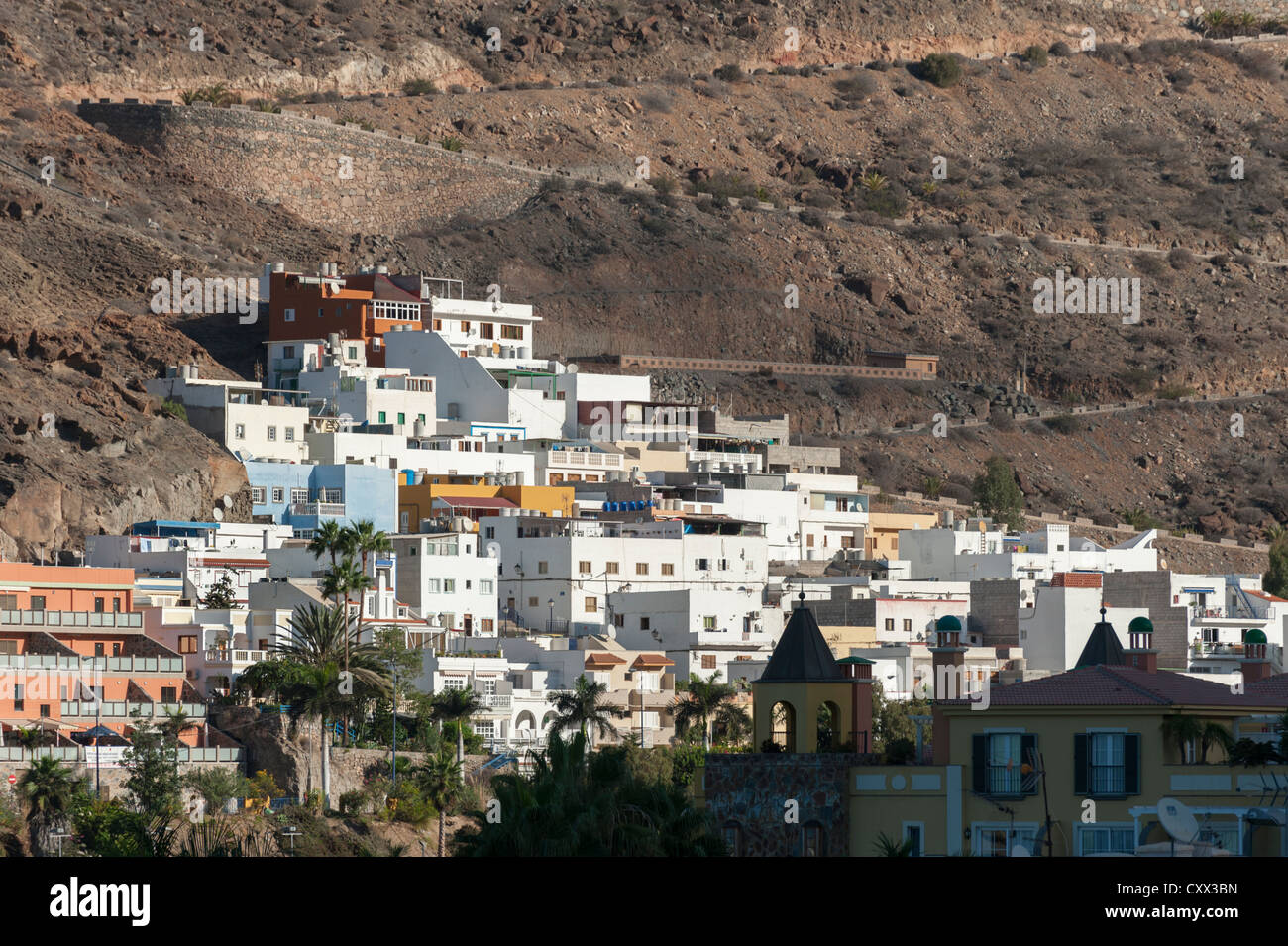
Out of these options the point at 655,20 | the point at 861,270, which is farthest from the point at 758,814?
the point at 655,20

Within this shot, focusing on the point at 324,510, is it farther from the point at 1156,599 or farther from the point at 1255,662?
the point at 1255,662

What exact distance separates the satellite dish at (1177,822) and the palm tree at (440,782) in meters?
28.7

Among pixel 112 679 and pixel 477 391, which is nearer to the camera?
pixel 112 679

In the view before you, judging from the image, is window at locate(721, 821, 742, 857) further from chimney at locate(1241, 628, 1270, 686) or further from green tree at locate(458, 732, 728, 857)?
chimney at locate(1241, 628, 1270, 686)

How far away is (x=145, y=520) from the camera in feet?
270

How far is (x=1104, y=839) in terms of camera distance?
3366 cm

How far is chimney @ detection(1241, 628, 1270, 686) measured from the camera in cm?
4338

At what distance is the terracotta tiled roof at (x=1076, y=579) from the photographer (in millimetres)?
80125

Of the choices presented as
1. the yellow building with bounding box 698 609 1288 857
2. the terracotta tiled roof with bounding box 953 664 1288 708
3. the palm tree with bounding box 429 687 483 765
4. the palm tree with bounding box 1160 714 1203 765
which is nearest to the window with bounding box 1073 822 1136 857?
the yellow building with bounding box 698 609 1288 857

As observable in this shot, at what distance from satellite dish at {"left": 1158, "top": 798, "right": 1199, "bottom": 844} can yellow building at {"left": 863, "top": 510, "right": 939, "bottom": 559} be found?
2507 inches

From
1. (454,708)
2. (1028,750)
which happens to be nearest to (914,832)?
(1028,750)
